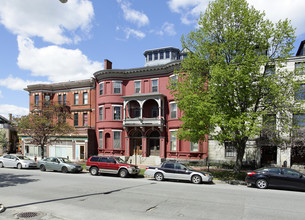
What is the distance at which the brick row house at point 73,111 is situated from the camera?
1287 inches

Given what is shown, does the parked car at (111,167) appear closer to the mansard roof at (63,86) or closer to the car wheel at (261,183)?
the car wheel at (261,183)

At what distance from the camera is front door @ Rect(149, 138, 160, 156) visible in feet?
99.5

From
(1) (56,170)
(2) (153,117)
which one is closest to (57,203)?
(1) (56,170)

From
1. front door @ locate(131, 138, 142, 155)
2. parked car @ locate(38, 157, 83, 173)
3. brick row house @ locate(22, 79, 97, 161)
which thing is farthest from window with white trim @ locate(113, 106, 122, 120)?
parked car @ locate(38, 157, 83, 173)

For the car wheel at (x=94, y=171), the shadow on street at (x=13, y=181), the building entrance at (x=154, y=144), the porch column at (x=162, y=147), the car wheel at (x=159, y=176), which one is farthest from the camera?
the building entrance at (x=154, y=144)

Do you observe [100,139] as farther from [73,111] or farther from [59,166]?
[59,166]

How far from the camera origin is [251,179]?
15.5 m

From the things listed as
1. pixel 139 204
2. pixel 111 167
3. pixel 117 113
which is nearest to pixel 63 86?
pixel 117 113

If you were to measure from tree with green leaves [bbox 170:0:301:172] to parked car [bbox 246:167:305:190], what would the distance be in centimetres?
263

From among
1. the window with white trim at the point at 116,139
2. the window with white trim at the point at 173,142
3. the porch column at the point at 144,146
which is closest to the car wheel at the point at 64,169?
the window with white trim at the point at 116,139

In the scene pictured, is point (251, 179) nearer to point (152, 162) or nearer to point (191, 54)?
point (191, 54)

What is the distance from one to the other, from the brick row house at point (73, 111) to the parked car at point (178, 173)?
1691 centimetres

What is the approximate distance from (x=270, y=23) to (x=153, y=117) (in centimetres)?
1826

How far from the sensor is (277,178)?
48.8 feet
